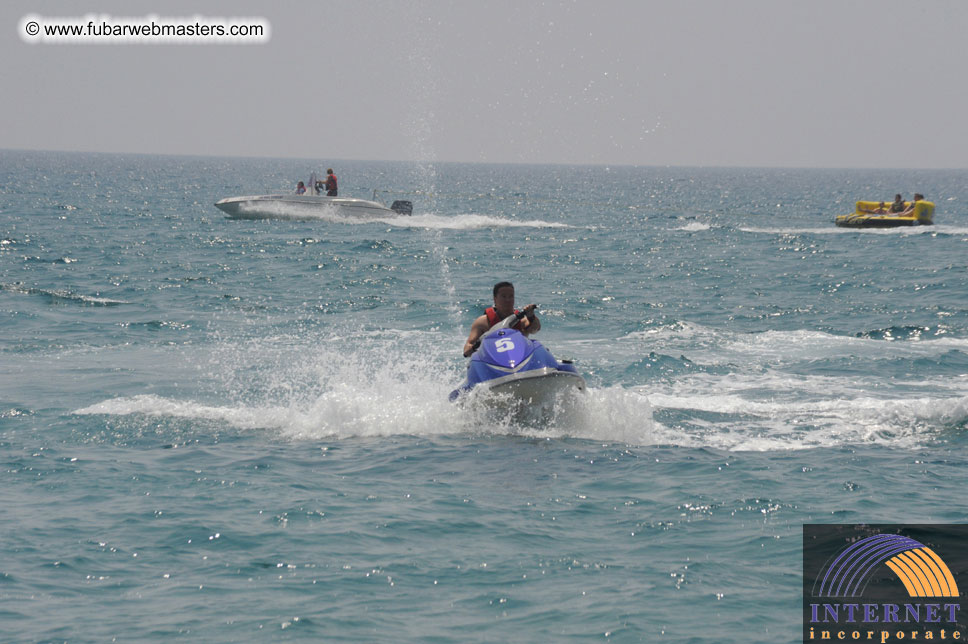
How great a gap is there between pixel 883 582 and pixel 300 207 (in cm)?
3958

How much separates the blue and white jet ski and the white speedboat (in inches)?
1343

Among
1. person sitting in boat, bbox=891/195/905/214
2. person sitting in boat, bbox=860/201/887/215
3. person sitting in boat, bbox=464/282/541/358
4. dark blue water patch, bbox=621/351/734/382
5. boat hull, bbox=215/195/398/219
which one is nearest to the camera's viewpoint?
Result: person sitting in boat, bbox=464/282/541/358

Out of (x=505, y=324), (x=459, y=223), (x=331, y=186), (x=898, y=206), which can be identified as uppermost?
(x=331, y=186)

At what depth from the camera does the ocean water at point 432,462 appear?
6.61 m

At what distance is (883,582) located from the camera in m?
Result: 6.96

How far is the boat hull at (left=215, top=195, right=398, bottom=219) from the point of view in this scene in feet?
146

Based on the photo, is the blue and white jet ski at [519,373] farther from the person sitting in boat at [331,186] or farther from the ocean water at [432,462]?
the person sitting in boat at [331,186]

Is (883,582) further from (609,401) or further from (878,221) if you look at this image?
(878,221)

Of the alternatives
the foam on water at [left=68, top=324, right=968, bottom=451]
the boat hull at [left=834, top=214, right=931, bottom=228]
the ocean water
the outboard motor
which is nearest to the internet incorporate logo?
the ocean water

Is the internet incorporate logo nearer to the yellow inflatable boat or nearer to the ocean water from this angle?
the ocean water

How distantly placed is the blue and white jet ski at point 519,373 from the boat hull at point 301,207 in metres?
34.1

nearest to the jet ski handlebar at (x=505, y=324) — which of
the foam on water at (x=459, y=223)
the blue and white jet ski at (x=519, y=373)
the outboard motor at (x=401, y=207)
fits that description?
the blue and white jet ski at (x=519, y=373)

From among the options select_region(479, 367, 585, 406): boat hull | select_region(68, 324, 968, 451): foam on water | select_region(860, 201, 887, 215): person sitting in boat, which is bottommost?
select_region(68, 324, 968, 451): foam on water

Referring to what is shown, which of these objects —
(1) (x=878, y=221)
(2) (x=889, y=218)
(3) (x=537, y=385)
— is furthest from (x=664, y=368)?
(1) (x=878, y=221)
